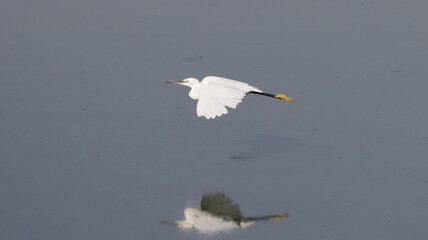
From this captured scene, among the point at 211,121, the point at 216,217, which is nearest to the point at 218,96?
the point at 211,121

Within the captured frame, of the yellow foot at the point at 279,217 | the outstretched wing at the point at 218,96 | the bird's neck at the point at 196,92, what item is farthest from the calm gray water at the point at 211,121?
the outstretched wing at the point at 218,96

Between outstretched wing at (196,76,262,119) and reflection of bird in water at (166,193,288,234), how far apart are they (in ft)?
1.68

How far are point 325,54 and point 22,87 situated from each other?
7.47 feet

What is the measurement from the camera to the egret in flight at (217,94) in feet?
21.4

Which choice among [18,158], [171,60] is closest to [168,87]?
[171,60]

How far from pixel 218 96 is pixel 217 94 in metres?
0.03

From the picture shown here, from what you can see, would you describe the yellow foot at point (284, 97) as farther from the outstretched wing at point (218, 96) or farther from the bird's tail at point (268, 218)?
the bird's tail at point (268, 218)

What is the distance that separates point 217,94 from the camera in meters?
6.74

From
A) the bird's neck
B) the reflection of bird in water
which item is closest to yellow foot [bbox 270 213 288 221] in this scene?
the reflection of bird in water

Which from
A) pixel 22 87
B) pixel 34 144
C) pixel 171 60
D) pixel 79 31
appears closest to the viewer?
pixel 34 144

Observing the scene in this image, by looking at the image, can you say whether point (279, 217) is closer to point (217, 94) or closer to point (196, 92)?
point (217, 94)

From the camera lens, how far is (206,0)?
32.1ft

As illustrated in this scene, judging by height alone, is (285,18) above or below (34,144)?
above

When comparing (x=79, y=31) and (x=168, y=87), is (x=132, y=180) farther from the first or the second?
(x=79, y=31)
